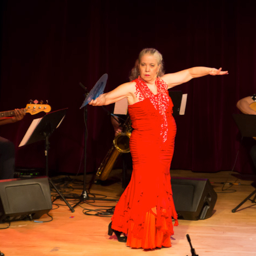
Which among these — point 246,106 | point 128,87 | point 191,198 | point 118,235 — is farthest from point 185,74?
point 246,106

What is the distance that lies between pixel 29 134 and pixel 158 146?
5.12ft

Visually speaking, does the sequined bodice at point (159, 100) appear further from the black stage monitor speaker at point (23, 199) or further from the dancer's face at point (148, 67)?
the black stage monitor speaker at point (23, 199)

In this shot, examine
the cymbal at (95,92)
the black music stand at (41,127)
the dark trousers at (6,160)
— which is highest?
the cymbal at (95,92)

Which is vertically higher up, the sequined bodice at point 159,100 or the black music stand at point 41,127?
the sequined bodice at point 159,100

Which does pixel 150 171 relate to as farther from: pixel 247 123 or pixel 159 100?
pixel 247 123

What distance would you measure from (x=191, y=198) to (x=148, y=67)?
1.61 m

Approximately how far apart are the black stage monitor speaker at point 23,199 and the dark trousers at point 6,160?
803 millimetres

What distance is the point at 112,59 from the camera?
6836 mm

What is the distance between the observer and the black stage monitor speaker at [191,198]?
4008 millimetres

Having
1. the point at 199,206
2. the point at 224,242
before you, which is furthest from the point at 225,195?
the point at 224,242

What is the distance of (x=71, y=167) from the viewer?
6707 millimetres

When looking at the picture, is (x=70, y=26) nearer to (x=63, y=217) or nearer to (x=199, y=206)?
(x=63, y=217)

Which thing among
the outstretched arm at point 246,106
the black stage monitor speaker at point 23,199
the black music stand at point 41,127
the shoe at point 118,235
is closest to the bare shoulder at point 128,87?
the black music stand at point 41,127

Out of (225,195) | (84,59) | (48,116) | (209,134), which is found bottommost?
(225,195)
